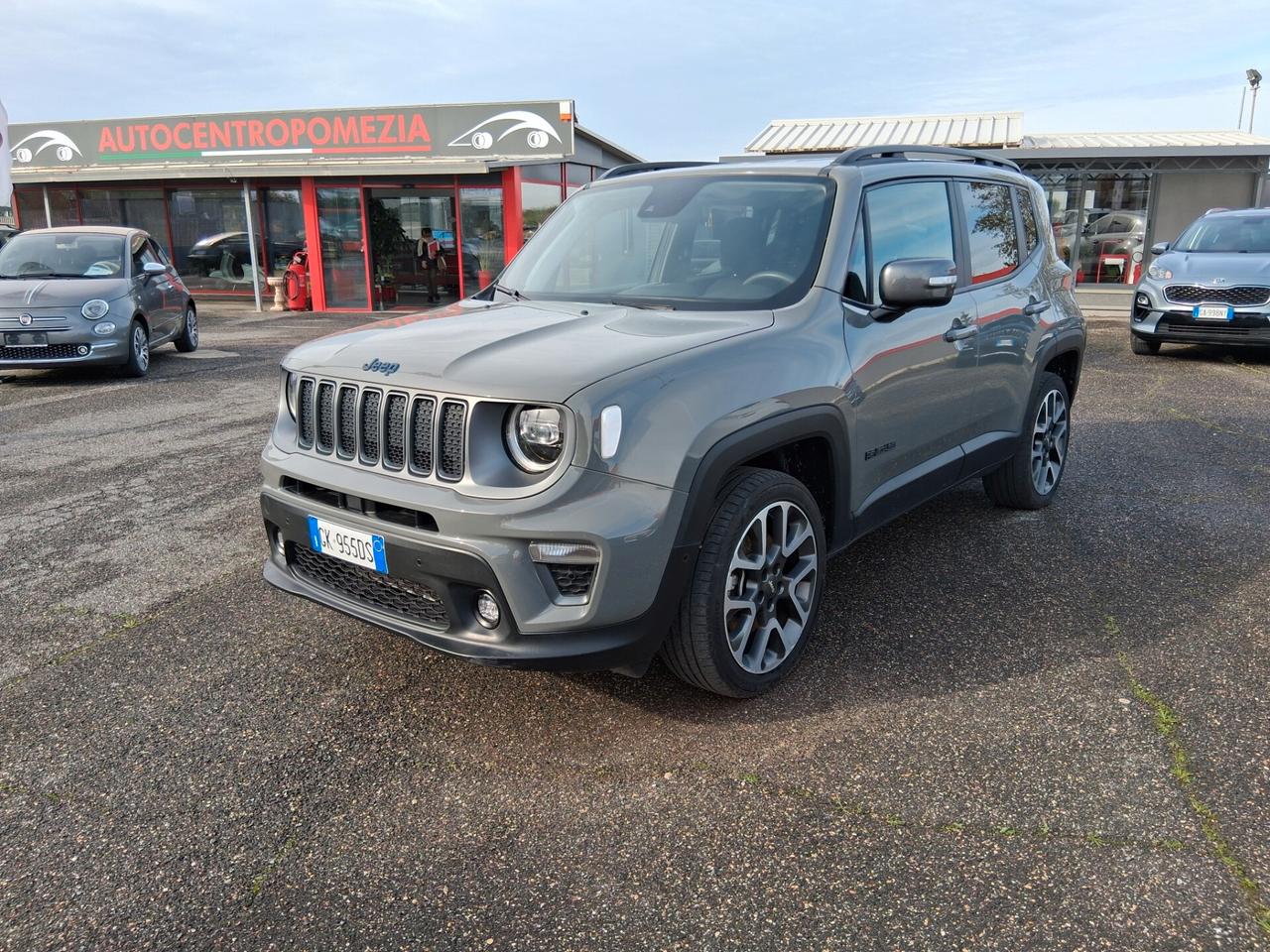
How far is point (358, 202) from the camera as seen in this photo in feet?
66.8

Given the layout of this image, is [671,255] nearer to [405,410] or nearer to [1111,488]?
[405,410]

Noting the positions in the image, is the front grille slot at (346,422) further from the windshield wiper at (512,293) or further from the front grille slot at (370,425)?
the windshield wiper at (512,293)

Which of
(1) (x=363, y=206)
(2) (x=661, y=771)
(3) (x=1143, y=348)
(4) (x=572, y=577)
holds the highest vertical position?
(1) (x=363, y=206)

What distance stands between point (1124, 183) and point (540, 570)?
74.0 ft

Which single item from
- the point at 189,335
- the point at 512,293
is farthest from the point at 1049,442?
the point at 189,335

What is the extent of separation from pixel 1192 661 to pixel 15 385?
1120 centimetres

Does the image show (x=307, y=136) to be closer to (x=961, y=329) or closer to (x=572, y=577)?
(x=961, y=329)

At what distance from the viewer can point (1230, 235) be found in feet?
38.5

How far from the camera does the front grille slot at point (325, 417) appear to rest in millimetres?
3314

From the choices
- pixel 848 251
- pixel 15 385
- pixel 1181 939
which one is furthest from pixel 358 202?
pixel 1181 939

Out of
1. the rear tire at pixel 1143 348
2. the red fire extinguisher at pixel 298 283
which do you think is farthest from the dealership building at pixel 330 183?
the rear tire at pixel 1143 348

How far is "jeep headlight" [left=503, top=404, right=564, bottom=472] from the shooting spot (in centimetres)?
283

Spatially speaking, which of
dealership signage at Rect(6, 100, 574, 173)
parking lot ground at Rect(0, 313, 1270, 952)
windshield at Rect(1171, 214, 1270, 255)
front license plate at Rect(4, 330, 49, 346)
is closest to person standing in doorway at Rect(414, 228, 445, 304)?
dealership signage at Rect(6, 100, 574, 173)

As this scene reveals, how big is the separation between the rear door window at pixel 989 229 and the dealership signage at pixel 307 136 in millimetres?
15780
